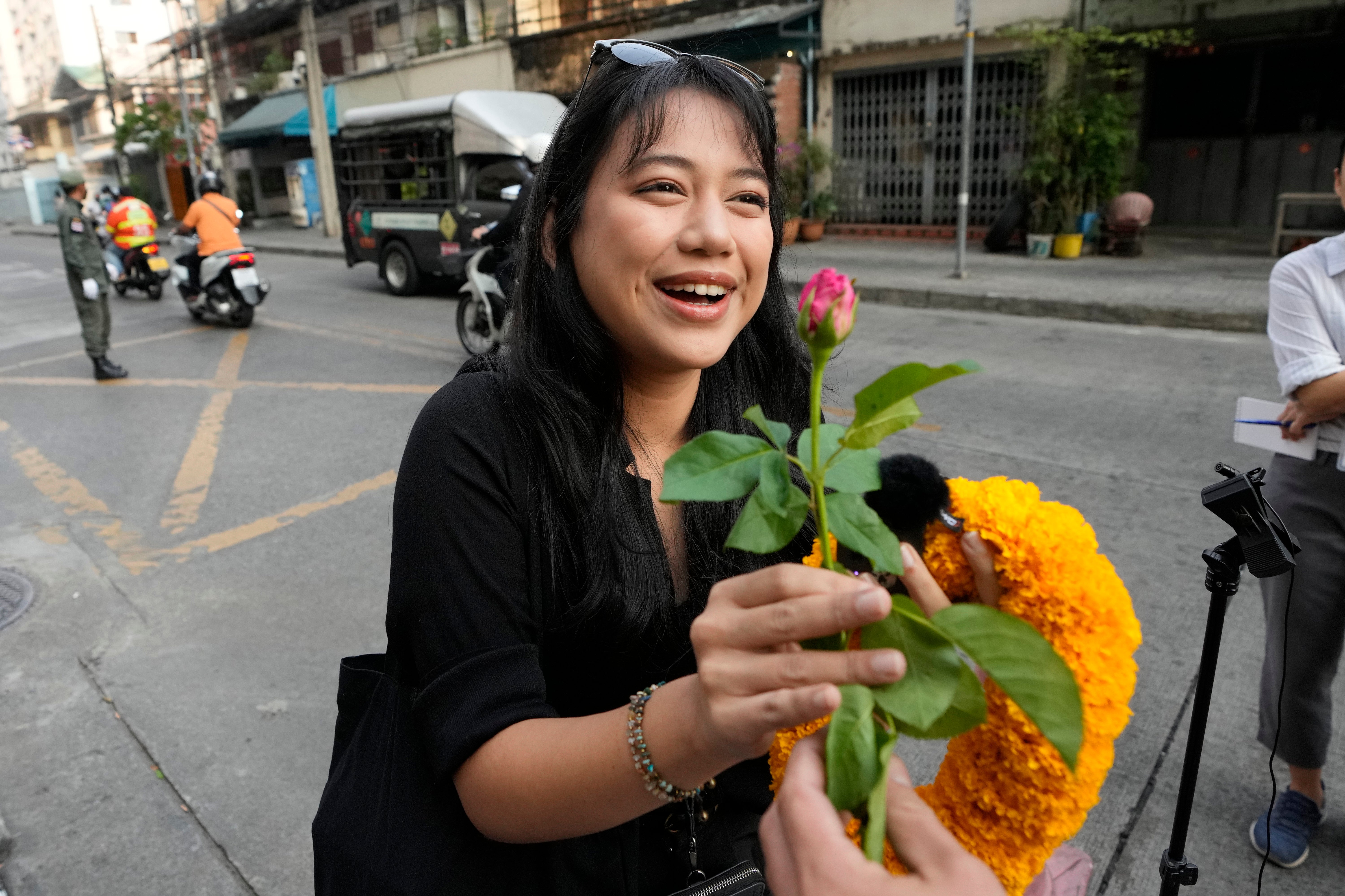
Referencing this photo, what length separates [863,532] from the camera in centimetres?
69

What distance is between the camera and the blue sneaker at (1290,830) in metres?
2.12

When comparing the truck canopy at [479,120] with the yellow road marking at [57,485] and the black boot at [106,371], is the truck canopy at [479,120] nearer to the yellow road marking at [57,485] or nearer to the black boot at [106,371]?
the black boot at [106,371]

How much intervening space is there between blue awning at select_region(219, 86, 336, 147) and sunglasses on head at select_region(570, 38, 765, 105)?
2237cm

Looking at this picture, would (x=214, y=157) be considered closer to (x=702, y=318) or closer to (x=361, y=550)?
(x=361, y=550)

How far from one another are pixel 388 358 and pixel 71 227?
279cm

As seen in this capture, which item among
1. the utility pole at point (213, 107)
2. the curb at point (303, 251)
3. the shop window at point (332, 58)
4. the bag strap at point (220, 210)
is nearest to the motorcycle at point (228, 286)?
the bag strap at point (220, 210)

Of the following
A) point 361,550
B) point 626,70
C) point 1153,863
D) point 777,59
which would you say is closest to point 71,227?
point 361,550

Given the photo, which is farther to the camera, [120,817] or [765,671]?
[120,817]

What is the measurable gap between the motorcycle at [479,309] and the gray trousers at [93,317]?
2.82 metres

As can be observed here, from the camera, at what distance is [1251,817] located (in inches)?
89.7

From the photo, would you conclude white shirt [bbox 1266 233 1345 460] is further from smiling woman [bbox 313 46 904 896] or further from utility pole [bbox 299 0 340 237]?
utility pole [bbox 299 0 340 237]

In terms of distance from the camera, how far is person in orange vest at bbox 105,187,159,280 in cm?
1122

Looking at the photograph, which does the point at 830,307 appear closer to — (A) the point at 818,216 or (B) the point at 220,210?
(B) the point at 220,210

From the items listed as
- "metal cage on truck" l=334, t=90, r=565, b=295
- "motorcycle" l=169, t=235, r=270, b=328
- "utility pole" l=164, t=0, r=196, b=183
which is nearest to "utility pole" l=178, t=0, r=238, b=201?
"utility pole" l=164, t=0, r=196, b=183
